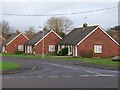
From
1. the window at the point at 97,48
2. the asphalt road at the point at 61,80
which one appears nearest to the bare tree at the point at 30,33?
the window at the point at 97,48

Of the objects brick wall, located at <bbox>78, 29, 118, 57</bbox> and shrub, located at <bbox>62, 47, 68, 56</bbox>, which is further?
shrub, located at <bbox>62, 47, 68, 56</bbox>

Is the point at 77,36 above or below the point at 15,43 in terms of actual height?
above

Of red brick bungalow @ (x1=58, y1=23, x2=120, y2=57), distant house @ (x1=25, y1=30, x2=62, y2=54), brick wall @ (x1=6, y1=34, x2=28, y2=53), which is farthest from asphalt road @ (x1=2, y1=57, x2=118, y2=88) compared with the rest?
brick wall @ (x1=6, y1=34, x2=28, y2=53)

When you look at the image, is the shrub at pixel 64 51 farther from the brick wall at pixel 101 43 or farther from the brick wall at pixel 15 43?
the brick wall at pixel 15 43

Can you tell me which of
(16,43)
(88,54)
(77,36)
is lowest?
(88,54)

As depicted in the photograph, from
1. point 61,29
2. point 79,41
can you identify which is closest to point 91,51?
point 79,41

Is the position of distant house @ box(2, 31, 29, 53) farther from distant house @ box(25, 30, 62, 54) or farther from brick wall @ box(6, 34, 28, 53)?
distant house @ box(25, 30, 62, 54)

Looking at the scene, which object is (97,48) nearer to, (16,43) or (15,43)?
(16,43)

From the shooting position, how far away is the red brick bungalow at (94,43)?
5734cm

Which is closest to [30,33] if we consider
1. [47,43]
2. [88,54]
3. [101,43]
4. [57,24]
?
[57,24]

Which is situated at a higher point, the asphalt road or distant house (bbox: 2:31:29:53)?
distant house (bbox: 2:31:29:53)

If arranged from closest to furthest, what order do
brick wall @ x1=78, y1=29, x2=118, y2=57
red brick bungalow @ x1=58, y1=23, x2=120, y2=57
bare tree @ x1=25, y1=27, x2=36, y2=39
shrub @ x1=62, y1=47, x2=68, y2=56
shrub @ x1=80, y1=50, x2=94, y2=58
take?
shrub @ x1=80, y1=50, x2=94, y2=58
red brick bungalow @ x1=58, y1=23, x2=120, y2=57
brick wall @ x1=78, y1=29, x2=118, y2=57
shrub @ x1=62, y1=47, x2=68, y2=56
bare tree @ x1=25, y1=27, x2=36, y2=39

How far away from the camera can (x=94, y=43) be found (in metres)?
58.2

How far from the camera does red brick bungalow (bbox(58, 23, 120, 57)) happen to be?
57344 mm
